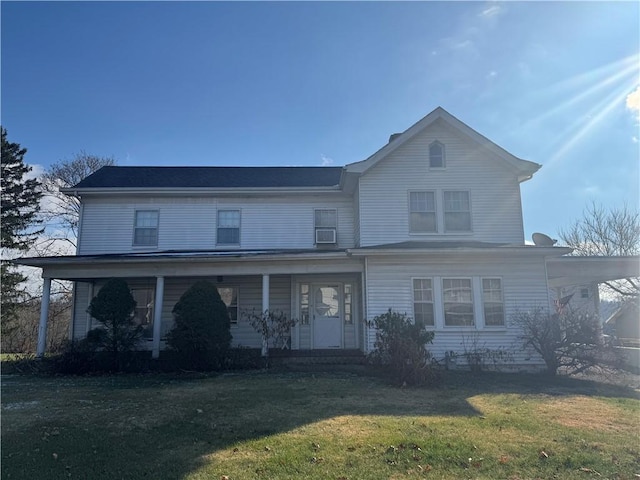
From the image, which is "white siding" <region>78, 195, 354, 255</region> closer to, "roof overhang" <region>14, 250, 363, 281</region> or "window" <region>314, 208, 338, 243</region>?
"window" <region>314, 208, 338, 243</region>

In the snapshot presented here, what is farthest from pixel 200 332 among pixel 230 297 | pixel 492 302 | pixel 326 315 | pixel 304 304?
pixel 492 302

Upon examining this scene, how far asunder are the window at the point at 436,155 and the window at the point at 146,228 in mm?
10023

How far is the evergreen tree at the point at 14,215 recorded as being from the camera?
91.1 ft

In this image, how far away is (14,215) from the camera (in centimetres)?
2828

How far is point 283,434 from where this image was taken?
238 inches

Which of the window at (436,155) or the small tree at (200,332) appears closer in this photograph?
the small tree at (200,332)

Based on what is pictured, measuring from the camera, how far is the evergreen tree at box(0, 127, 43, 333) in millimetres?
27766

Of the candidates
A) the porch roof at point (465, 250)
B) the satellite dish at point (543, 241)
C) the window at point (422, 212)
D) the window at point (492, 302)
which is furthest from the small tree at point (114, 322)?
the satellite dish at point (543, 241)

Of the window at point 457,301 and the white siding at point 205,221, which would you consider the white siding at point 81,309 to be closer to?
the white siding at point 205,221

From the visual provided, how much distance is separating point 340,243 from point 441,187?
13.3 feet

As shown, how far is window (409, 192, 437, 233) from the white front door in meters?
3.48

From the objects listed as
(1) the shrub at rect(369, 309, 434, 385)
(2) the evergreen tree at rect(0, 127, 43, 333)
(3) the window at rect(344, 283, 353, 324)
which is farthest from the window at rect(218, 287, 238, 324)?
(2) the evergreen tree at rect(0, 127, 43, 333)

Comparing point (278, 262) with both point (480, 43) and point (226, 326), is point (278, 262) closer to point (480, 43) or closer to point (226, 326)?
point (226, 326)

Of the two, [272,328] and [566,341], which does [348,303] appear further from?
[566,341]
